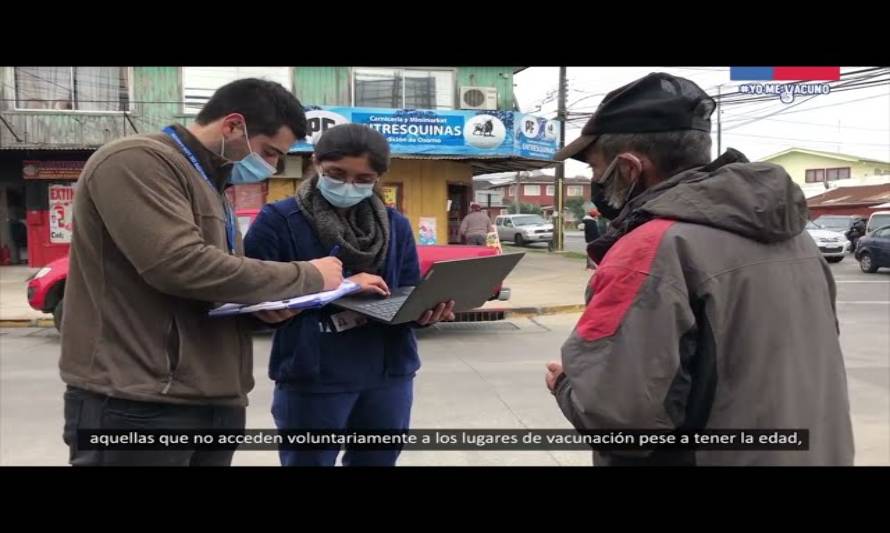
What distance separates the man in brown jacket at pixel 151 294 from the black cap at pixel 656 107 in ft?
3.28

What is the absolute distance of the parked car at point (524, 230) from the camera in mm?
30766

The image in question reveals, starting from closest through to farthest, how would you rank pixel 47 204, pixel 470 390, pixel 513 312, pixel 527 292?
1. pixel 470 390
2. pixel 513 312
3. pixel 527 292
4. pixel 47 204

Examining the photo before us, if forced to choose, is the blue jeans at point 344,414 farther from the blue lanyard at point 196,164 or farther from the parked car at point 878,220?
the parked car at point 878,220

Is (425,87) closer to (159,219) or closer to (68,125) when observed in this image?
(68,125)

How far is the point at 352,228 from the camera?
2588 mm

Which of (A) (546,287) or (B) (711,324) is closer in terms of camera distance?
(B) (711,324)

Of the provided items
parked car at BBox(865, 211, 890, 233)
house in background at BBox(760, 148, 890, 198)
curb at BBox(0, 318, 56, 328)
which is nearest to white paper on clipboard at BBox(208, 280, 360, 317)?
curb at BBox(0, 318, 56, 328)

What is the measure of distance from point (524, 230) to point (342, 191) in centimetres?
2873

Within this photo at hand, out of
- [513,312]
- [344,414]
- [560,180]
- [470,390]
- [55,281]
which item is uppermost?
[560,180]

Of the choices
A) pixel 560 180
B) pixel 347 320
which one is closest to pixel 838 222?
pixel 560 180

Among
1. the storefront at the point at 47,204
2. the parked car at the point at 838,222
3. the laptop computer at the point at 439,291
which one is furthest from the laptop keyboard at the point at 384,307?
the parked car at the point at 838,222

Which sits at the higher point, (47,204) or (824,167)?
(824,167)

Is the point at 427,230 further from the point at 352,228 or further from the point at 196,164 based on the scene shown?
the point at 196,164
